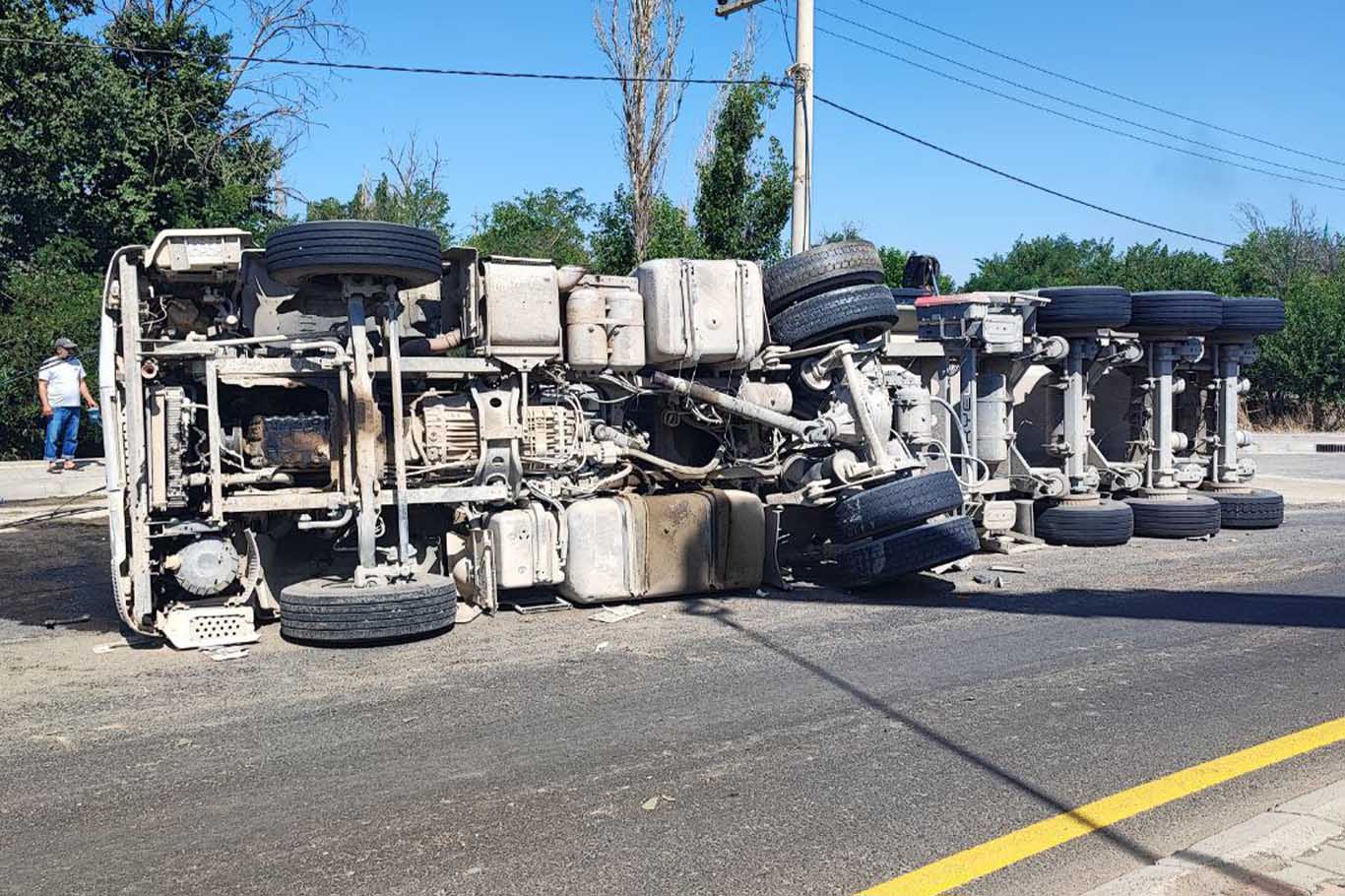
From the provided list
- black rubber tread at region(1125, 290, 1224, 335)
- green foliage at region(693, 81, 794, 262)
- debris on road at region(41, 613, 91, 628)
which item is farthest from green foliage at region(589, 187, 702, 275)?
debris on road at region(41, 613, 91, 628)

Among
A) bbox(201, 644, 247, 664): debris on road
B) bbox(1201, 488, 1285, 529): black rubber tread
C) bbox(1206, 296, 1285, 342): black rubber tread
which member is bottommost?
bbox(201, 644, 247, 664): debris on road

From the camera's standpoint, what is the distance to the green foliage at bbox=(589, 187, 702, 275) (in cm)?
2197

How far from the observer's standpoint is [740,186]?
20172 millimetres

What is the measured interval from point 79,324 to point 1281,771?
17110 millimetres

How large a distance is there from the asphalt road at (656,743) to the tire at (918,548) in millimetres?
296

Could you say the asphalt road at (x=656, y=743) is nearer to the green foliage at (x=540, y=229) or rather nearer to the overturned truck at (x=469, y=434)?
the overturned truck at (x=469, y=434)

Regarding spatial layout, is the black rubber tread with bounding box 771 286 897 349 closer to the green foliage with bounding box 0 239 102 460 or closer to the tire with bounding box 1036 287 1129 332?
the tire with bounding box 1036 287 1129 332

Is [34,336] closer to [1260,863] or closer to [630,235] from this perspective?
[630,235]

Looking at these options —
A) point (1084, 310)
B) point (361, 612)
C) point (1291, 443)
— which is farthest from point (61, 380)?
point (1291, 443)

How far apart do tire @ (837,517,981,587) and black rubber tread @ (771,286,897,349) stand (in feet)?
5.64

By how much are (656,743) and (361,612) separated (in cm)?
259

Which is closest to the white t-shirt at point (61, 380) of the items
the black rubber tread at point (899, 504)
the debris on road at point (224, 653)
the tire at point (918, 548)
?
the debris on road at point (224, 653)

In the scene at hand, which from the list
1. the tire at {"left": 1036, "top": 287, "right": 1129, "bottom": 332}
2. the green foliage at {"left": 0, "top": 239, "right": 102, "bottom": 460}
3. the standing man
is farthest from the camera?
the green foliage at {"left": 0, "top": 239, "right": 102, "bottom": 460}

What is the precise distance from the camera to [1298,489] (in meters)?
17.3
